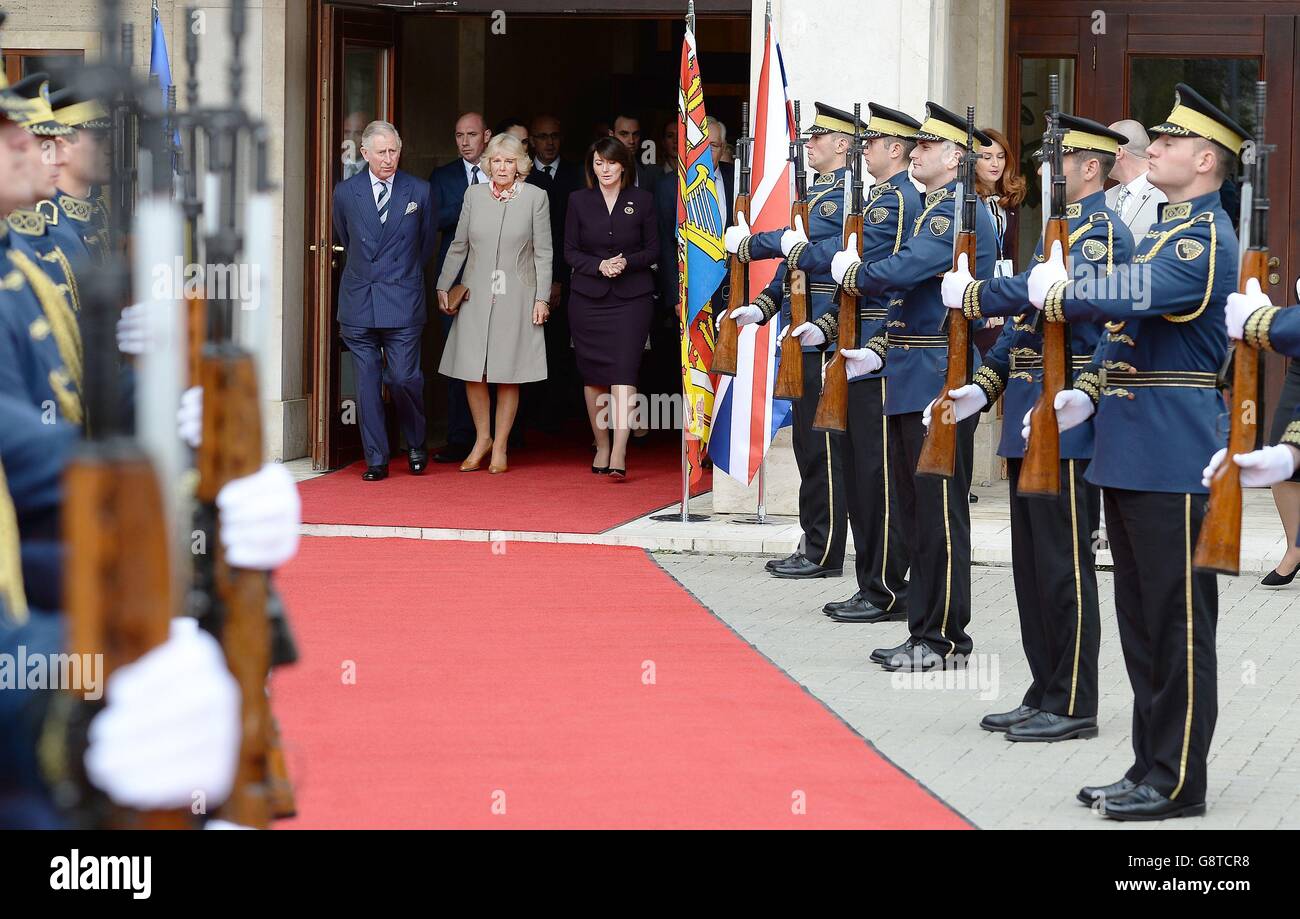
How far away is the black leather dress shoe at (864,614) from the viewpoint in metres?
7.80

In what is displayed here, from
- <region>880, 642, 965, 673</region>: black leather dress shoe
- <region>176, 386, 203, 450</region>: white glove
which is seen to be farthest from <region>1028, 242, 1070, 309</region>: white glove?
<region>176, 386, 203, 450</region>: white glove

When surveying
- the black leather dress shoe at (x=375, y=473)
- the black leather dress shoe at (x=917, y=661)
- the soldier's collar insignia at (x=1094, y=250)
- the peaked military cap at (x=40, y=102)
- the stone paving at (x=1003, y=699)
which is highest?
the peaked military cap at (x=40, y=102)

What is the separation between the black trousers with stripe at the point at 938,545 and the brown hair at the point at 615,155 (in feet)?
15.2

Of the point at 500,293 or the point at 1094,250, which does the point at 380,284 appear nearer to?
the point at 500,293

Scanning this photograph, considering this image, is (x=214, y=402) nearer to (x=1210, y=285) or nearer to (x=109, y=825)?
(x=109, y=825)

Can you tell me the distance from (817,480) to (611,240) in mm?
3208

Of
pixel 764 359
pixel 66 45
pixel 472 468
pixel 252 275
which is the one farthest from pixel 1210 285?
pixel 66 45

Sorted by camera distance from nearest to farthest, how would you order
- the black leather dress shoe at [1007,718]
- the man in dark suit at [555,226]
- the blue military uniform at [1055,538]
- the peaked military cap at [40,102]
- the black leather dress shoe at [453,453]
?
the peaked military cap at [40,102], the blue military uniform at [1055,538], the black leather dress shoe at [1007,718], the black leather dress shoe at [453,453], the man in dark suit at [555,226]

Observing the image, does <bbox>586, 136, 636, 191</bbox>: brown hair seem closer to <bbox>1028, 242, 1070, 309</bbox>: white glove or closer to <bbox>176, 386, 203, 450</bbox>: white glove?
<bbox>1028, 242, 1070, 309</bbox>: white glove

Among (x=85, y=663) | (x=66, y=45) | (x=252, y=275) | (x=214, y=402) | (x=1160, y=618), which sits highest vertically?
(x=66, y=45)

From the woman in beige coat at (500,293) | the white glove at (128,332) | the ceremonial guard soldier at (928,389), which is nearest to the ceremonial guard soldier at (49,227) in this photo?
the white glove at (128,332)

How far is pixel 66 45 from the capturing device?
11891 millimetres

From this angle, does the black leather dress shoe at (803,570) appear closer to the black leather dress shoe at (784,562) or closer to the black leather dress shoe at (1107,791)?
the black leather dress shoe at (784,562)

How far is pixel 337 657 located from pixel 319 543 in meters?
2.63
